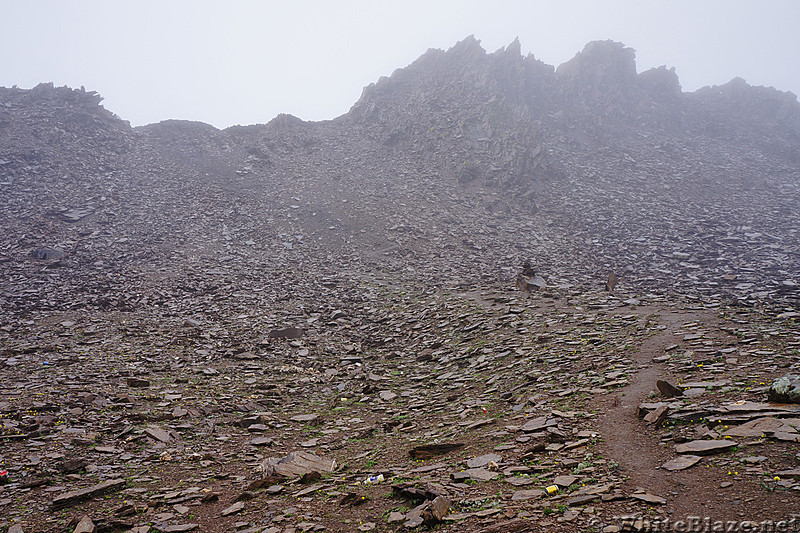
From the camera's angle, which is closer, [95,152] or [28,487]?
[28,487]

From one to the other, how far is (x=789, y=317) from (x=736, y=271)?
11.8 metres

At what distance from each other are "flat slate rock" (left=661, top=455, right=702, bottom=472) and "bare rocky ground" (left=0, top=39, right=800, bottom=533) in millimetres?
36

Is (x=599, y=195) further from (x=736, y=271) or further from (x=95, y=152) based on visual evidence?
(x=95, y=152)

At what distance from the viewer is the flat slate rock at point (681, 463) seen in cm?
582

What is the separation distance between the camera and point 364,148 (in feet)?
148

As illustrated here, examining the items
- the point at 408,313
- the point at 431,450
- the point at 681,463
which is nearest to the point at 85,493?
the point at 431,450

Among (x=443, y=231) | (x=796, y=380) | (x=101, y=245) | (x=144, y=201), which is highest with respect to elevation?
(x=144, y=201)

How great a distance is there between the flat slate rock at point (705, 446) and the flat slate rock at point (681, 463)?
0.14 m

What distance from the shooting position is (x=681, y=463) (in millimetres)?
5906

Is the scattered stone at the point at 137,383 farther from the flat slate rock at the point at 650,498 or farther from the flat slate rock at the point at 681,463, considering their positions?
the flat slate rock at the point at 681,463

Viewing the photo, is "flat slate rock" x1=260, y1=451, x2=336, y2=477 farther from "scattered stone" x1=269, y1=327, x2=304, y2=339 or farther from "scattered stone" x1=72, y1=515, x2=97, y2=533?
"scattered stone" x1=269, y1=327, x2=304, y2=339

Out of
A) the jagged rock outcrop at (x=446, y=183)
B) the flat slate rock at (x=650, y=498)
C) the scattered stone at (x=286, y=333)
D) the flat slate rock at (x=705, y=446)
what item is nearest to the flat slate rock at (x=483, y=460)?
the flat slate rock at (x=650, y=498)

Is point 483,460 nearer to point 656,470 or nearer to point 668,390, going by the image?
point 656,470

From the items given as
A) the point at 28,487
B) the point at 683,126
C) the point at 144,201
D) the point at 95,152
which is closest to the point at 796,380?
the point at 28,487
